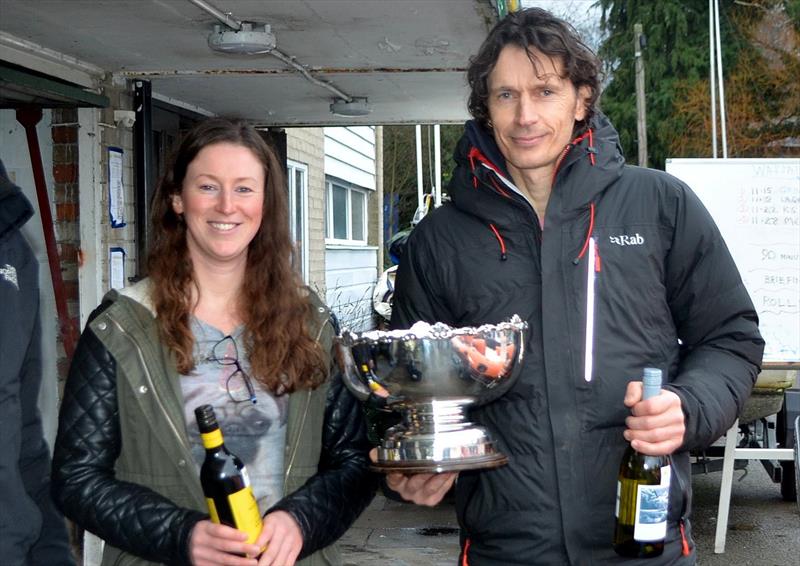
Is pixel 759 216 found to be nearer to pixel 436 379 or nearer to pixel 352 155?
pixel 436 379

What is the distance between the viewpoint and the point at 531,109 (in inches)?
106

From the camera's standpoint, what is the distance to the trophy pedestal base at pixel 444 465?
2.45 m

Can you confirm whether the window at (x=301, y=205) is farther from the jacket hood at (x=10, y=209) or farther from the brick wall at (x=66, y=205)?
the jacket hood at (x=10, y=209)

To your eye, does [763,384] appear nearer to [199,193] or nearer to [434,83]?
[434,83]

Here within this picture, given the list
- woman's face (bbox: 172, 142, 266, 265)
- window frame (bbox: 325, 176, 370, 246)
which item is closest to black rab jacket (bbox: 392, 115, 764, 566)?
woman's face (bbox: 172, 142, 266, 265)

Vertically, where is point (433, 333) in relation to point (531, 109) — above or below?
below

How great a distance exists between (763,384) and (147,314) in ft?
18.6

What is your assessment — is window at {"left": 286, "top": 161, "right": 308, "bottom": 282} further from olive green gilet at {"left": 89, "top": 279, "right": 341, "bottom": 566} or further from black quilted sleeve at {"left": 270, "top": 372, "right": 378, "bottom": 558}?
olive green gilet at {"left": 89, "top": 279, "right": 341, "bottom": 566}

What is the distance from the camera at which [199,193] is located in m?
2.78

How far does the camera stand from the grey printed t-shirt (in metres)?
2.71

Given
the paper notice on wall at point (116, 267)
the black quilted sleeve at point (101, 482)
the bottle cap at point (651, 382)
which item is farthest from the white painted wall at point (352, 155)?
the bottle cap at point (651, 382)

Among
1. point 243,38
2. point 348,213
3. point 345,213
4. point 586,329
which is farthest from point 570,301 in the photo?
point 348,213

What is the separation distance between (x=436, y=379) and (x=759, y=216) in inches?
214

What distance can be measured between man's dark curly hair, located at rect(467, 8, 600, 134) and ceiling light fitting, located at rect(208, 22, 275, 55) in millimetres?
2868
